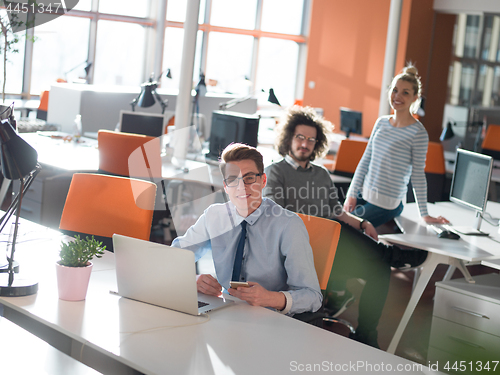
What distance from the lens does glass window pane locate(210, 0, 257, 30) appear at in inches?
463

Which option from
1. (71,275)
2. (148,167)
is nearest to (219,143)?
(148,167)

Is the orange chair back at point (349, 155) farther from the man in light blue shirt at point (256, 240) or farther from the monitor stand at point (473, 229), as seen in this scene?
the man in light blue shirt at point (256, 240)

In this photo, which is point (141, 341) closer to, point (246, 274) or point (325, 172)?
point (246, 274)

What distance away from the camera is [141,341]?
57.9 inches

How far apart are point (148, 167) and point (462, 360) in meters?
1.90

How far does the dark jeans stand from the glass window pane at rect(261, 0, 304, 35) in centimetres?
1019

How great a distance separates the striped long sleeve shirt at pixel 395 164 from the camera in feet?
11.2

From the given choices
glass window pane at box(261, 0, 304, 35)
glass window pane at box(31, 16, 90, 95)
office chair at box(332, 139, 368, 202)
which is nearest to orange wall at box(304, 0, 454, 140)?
glass window pane at box(261, 0, 304, 35)

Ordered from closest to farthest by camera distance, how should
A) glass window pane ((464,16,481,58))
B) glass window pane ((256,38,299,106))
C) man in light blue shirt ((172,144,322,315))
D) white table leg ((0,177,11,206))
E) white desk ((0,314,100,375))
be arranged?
white desk ((0,314,100,375)) → man in light blue shirt ((172,144,322,315)) → white table leg ((0,177,11,206)) → glass window pane ((464,16,481,58)) → glass window pane ((256,38,299,106))

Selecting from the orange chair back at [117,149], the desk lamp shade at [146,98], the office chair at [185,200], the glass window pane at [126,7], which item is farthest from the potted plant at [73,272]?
the glass window pane at [126,7]

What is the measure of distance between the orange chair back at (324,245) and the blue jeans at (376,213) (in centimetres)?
144

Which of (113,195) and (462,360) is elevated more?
(113,195)

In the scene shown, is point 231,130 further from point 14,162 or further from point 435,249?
Answer: point 14,162

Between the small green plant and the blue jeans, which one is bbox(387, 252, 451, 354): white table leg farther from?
the small green plant
